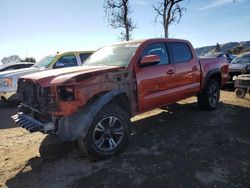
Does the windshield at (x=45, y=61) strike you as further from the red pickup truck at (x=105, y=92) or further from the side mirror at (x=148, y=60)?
the side mirror at (x=148, y=60)

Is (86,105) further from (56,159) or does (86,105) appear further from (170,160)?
(170,160)

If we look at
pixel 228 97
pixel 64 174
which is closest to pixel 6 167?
pixel 64 174

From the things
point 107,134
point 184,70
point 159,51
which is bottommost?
point 107,134

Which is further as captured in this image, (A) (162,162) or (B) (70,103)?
(A) (162,162)

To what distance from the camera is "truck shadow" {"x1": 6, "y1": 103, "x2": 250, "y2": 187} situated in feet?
→ 12.1

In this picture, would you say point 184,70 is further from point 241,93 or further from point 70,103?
point 241,93

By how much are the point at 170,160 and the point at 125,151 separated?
853 millimetres

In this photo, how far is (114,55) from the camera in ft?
17.8

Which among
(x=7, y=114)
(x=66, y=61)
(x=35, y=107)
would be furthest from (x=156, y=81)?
(x=7, y=114)

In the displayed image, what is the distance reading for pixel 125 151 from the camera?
4734 mm

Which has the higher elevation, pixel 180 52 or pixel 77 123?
pixel 180 52

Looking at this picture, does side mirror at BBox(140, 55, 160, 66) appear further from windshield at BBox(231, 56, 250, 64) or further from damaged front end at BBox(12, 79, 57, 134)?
windshield at BBox(231, 56, 250, 64)

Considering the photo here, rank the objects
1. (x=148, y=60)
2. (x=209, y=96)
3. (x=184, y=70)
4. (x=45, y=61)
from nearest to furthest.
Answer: (x=148, y=60)
(x=184, y=70)
(x=209, y=96)
(x=45, y=61)

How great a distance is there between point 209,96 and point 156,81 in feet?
8.66
